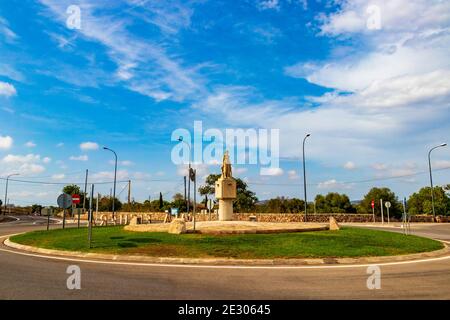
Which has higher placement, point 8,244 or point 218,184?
point 218,184

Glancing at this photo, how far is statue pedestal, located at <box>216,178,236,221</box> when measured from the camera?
80.0 ft

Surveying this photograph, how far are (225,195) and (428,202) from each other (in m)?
57.2

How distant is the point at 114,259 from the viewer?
1247cm

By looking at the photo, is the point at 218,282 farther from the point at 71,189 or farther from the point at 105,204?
the point at 71,189

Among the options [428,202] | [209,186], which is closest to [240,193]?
[209,186]

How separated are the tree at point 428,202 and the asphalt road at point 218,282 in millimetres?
62148

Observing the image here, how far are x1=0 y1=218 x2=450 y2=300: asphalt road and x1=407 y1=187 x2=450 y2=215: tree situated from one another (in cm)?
6215

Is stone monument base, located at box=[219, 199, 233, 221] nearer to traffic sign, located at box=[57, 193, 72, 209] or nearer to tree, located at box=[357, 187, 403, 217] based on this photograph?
traffic sign, located at box=[57, 193, 72, 209]

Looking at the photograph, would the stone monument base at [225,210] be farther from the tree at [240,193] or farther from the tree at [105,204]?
the tree at [105,204]

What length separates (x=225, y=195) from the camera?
80.0 feet

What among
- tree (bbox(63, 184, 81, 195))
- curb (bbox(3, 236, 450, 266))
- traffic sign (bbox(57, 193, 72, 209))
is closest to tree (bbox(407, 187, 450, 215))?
curb (bbox(3, 236, 450, 266))
